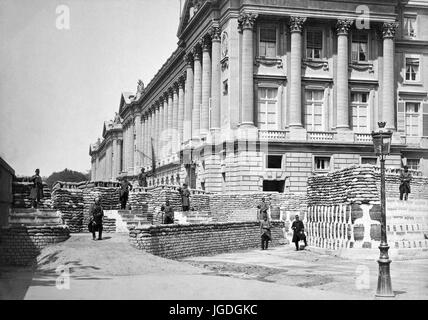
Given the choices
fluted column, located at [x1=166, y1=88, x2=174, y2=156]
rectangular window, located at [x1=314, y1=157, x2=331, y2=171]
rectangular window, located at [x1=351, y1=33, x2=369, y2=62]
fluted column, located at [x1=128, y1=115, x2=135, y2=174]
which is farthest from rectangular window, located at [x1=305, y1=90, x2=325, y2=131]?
fluted column, located at [x1=128, y1=115, x2=135, y2=174]

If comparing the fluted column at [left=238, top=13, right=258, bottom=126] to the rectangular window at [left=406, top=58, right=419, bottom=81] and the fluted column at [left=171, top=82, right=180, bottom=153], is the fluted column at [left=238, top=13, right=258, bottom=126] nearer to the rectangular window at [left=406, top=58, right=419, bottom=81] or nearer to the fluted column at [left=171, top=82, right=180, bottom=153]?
the rectangular window at [left=406, top=58, right=419, bottom=81]

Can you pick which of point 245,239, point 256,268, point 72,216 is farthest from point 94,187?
point 256,268

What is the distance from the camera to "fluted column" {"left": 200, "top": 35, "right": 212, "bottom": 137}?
61.5 m

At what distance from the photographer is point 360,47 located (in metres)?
57.8

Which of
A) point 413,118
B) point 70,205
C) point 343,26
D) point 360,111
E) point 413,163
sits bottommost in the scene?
point 70,205

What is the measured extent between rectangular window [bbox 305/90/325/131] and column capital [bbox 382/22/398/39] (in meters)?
6.82

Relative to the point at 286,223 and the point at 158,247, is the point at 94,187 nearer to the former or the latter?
the point at 286,223

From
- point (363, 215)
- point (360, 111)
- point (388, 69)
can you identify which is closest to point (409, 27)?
point (388, 69)

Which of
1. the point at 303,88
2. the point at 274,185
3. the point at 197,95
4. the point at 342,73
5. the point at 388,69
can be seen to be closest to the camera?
the point at 274,185

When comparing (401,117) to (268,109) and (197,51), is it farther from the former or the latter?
(197,51)

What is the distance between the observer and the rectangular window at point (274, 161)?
53.7 metres

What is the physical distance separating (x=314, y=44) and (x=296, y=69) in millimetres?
3489

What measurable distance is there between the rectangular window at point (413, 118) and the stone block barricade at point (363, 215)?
2635 centimetres
